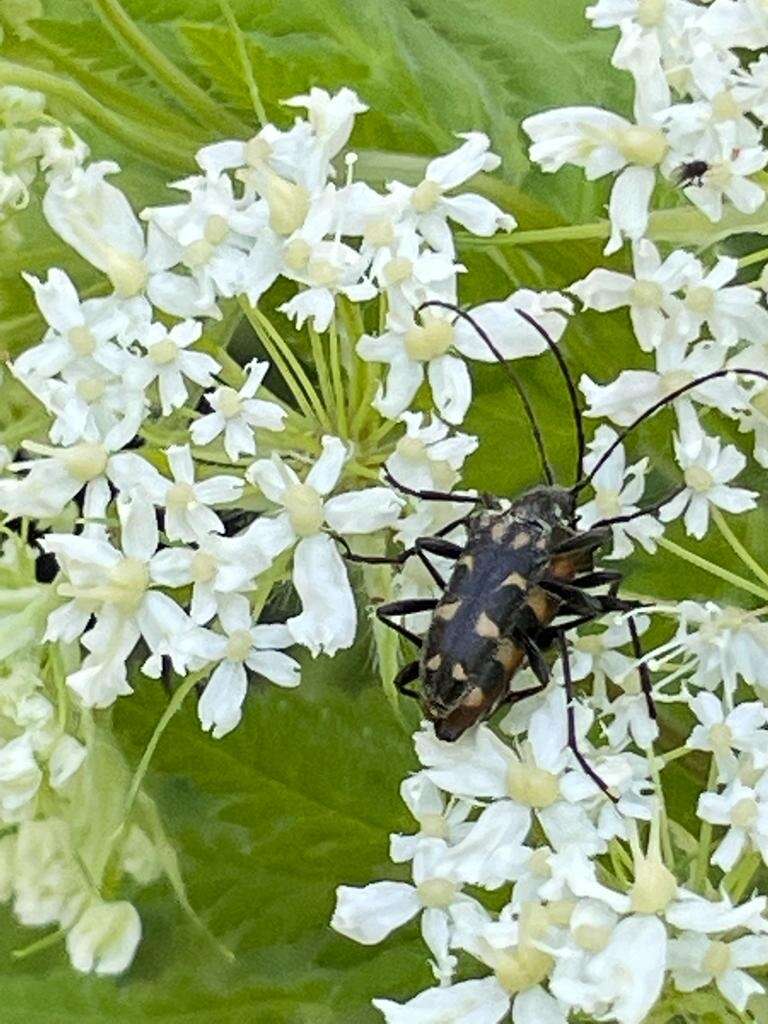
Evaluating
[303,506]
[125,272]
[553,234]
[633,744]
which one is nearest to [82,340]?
[125,272]

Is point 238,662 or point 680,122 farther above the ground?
point 680,122

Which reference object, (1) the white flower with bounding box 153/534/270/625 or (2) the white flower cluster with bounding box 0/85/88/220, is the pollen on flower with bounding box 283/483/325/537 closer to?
(1) the white flower with bounding box 153/534/270/625

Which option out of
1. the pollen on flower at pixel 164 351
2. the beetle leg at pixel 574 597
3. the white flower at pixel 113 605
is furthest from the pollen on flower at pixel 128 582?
the beetle leg at pixel 574 597

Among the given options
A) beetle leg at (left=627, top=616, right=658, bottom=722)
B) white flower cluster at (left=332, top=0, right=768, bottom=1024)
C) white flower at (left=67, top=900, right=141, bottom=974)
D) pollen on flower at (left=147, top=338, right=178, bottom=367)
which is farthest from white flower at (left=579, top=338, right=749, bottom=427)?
white flower at (left=67, top=900, right=141, bottom=974)

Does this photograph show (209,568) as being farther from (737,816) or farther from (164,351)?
(737,816)

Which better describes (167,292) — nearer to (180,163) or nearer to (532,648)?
(180,163)

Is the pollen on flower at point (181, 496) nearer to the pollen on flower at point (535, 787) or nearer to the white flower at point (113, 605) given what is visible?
the white flower at point (113, 605)

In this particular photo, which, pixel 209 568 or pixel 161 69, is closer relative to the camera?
pixel 209 568
